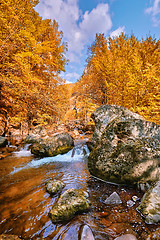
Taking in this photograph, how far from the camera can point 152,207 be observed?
64.8 inches

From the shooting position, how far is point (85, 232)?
4.88 ft

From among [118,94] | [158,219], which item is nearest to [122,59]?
[118,94]

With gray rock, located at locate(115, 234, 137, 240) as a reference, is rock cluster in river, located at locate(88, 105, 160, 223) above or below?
above

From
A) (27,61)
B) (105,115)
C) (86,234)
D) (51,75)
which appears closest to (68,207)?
(86,234)

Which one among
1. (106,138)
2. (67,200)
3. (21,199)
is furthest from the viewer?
(106,138)

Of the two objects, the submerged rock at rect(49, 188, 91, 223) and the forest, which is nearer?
the submerged rock at rect(49, 188, 91, 223)

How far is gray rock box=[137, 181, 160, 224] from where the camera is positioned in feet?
5.12

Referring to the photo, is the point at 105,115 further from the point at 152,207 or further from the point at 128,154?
the point at 152,207

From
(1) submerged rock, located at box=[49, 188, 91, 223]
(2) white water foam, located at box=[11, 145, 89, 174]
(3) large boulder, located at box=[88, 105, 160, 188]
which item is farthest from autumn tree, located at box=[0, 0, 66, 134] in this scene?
(1) submerged rock, located at box=[49, 188, 91, 223]

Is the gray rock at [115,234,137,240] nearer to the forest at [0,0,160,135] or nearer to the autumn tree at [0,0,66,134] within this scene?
the forest at [0,0,160,135]

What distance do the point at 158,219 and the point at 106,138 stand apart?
1.85 m

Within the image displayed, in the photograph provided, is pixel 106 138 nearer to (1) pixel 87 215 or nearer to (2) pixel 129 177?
(2) pixel 129 177

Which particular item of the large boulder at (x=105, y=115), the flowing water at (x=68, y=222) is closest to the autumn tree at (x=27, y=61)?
the large boulder at (x=105, y=115)

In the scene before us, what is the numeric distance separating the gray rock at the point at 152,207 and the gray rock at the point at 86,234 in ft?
2.96
